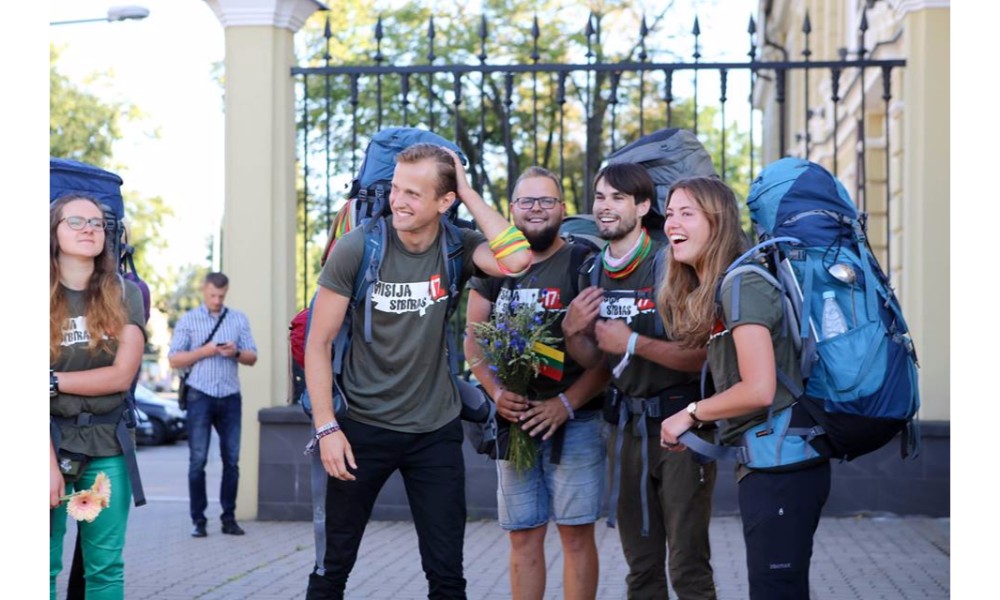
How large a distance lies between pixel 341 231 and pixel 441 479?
3.30 ft

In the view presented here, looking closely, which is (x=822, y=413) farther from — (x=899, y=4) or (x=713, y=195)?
(x=899, y=4)

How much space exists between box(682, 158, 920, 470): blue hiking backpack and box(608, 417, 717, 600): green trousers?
763mm

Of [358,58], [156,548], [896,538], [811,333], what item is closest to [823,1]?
[358,58]

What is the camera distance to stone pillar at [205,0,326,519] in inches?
403

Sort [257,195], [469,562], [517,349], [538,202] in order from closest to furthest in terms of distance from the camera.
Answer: [517,349]
[538,202]
[469,562]
[257,195]

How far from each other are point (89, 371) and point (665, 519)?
7.14ft

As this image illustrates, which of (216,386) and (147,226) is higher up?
(147,226)

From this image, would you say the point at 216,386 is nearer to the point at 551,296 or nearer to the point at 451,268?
the point at 551,296

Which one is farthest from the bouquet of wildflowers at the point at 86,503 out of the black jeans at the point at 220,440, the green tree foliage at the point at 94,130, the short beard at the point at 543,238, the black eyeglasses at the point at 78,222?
the green tree foliage at the point at 94,130

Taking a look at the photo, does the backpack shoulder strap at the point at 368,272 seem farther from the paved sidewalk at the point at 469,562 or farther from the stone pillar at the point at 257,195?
the stone pillar at the point at 257,195

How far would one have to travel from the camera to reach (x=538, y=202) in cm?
546

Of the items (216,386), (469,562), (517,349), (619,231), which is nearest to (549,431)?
(517,349)

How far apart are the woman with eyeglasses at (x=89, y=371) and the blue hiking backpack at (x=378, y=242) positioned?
2.24 ft

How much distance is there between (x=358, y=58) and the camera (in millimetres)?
23922
